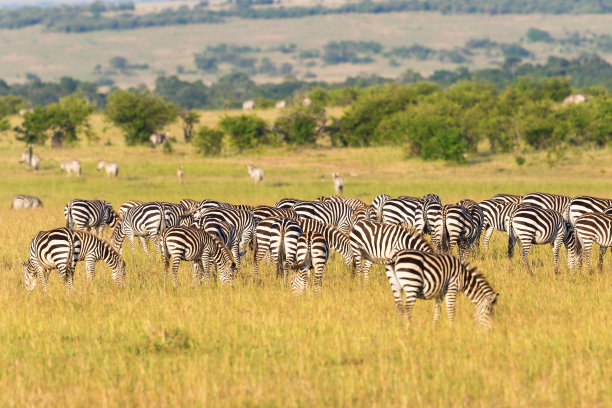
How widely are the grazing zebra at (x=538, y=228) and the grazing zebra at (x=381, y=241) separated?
131 inches

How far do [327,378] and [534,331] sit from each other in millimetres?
3716

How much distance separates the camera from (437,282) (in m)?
12.1

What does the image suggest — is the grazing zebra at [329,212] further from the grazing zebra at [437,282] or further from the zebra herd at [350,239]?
the grazing zebra at [437,282]

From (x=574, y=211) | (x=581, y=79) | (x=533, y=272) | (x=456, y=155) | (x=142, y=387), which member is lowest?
(x=142, y=387)

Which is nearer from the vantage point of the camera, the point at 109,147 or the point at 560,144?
the point at 560,144

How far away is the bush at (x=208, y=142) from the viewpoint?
60.0 m

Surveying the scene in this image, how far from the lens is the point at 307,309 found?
14.1 m

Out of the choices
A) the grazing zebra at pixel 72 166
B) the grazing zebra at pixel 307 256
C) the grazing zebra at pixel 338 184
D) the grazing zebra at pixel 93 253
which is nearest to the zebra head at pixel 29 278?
the grazing zebra at pixel 93 253

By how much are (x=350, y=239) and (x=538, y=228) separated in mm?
4521

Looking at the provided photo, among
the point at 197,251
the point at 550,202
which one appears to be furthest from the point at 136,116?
the point at 197,251

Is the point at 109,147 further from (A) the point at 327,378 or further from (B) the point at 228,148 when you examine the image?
(A) the point at 327,378

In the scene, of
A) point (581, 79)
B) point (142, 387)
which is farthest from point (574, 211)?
point (581, 79)

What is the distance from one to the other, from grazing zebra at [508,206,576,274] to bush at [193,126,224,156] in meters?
44.0

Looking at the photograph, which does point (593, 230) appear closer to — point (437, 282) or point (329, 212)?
point (437, 282)
